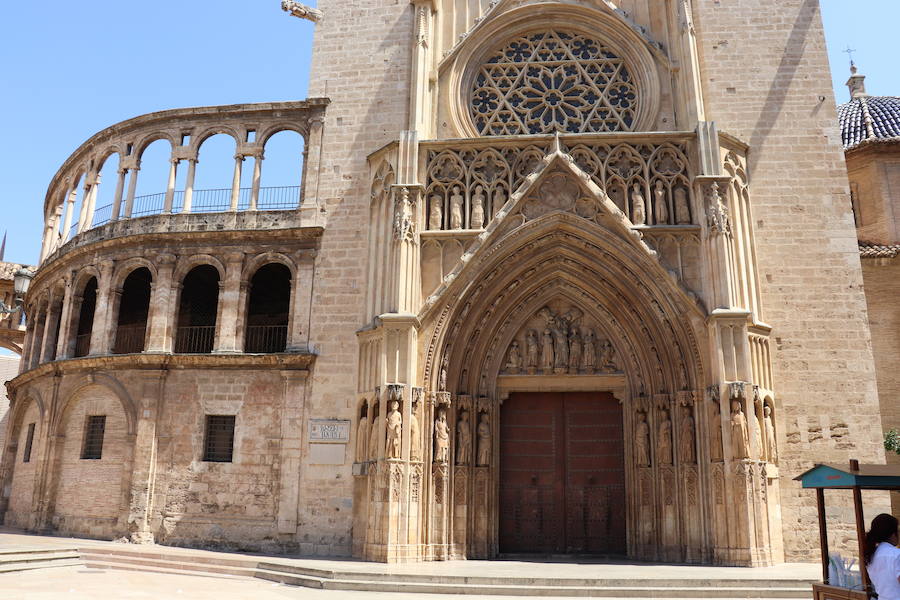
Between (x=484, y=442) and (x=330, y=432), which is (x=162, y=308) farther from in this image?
(x=484, y=442)

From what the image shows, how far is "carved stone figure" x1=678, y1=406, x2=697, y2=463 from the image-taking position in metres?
14.4

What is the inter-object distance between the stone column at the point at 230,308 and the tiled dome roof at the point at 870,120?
756 inches

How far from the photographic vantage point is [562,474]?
619 inches

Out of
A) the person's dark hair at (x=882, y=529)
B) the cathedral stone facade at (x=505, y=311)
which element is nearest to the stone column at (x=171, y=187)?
the cathedral stone facade at (x=505, y=311)

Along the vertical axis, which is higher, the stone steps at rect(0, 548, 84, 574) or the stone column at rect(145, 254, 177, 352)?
the stone column at rect(145, 254, 177, 352)

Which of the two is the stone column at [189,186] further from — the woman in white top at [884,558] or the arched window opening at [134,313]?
the woman in white top at [884,558]

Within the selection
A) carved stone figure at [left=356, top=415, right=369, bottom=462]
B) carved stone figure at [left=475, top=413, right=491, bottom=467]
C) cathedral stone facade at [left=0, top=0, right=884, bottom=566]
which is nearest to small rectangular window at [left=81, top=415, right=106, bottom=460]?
cathedral stone facade at [left=0, top=0, right=884, bottom=566]

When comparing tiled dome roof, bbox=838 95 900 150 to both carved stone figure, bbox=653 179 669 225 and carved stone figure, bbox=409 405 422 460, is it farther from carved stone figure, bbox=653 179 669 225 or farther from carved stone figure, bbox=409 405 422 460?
carved stone figure, bbox=409 405 422 460

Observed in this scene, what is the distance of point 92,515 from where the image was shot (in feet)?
56.1

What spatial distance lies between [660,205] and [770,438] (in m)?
5.20

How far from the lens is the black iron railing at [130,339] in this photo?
20188 mm

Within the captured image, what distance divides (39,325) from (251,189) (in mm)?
9219

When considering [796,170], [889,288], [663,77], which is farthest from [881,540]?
[889,288]

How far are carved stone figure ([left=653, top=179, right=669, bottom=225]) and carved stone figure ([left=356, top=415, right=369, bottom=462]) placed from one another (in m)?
7.45
